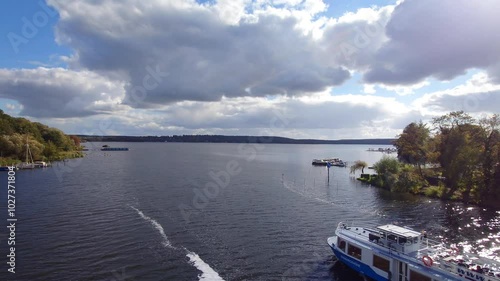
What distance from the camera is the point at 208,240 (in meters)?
49.0

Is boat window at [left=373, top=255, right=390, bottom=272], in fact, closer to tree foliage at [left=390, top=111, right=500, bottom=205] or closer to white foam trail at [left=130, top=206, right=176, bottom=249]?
white foam trail at [left=130, top=206, right=176, bottom=249]

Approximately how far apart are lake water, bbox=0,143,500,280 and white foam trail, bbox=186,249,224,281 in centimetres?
12

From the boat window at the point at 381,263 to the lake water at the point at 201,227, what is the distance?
3802 millimetres

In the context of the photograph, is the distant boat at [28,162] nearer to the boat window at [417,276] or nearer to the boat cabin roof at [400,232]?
the boat cabin roof at [400,232]

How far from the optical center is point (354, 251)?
136ft

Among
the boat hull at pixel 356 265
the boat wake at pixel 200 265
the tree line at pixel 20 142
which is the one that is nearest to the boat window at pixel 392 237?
the boat hull at pixel 356 265

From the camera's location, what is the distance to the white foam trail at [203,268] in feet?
123

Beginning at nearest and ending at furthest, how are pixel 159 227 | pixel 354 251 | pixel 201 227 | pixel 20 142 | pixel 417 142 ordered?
pixel 354 251 < pixel 159 227 < pixel 201 227 < pixel 417 142 < pixel 20 142

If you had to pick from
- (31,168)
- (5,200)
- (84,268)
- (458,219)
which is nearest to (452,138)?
(458,219)

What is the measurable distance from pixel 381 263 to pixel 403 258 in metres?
2.68

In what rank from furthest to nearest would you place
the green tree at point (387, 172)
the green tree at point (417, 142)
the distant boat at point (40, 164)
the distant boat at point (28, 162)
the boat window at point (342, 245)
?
1. the distant boat at point (40, 164)
2. the distant boat at point (28, 162)
3. the green tree at point (417, 142)
4. the green tree at point (387, 172)
5. the boat window at point (342, 245)

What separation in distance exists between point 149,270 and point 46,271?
11.3 m

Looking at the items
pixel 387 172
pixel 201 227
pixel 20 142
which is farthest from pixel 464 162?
pixel 20 142

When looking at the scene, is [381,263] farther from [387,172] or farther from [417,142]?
[417,142]
